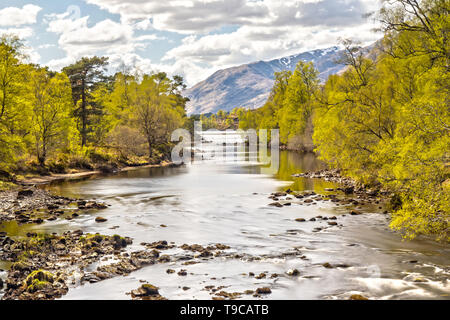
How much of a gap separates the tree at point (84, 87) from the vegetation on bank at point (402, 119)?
38286mm

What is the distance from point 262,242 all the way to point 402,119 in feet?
44.1

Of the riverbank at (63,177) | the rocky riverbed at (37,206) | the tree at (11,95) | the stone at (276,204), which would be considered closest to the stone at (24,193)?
the rocky riverbed at (37,206)

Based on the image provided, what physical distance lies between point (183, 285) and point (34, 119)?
147ft

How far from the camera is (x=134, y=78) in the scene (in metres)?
89.4

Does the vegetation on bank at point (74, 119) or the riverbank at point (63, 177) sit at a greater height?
the vegetation on bank at point (74, 119)

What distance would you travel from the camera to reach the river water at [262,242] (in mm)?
17094

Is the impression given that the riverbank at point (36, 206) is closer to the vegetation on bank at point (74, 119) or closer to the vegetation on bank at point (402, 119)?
the vegetation on bank at point (74, 119)

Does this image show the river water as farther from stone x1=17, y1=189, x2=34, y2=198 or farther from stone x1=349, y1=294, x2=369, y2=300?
stone x1=17, y1=189, x2=34, y2=198

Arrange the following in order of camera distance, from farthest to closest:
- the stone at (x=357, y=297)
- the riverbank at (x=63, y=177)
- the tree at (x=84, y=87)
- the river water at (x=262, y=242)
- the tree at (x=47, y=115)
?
the tree at (x=84, y=87) < the tree at (x=47, y=115) < the riverbank at (x=63, y=177) < the river water at (x=262, y=242) < the stone at (x=357, y=297)

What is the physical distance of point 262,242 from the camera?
24.4m

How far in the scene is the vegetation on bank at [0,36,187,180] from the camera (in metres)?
42.1

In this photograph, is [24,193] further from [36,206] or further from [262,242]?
[262,242]
